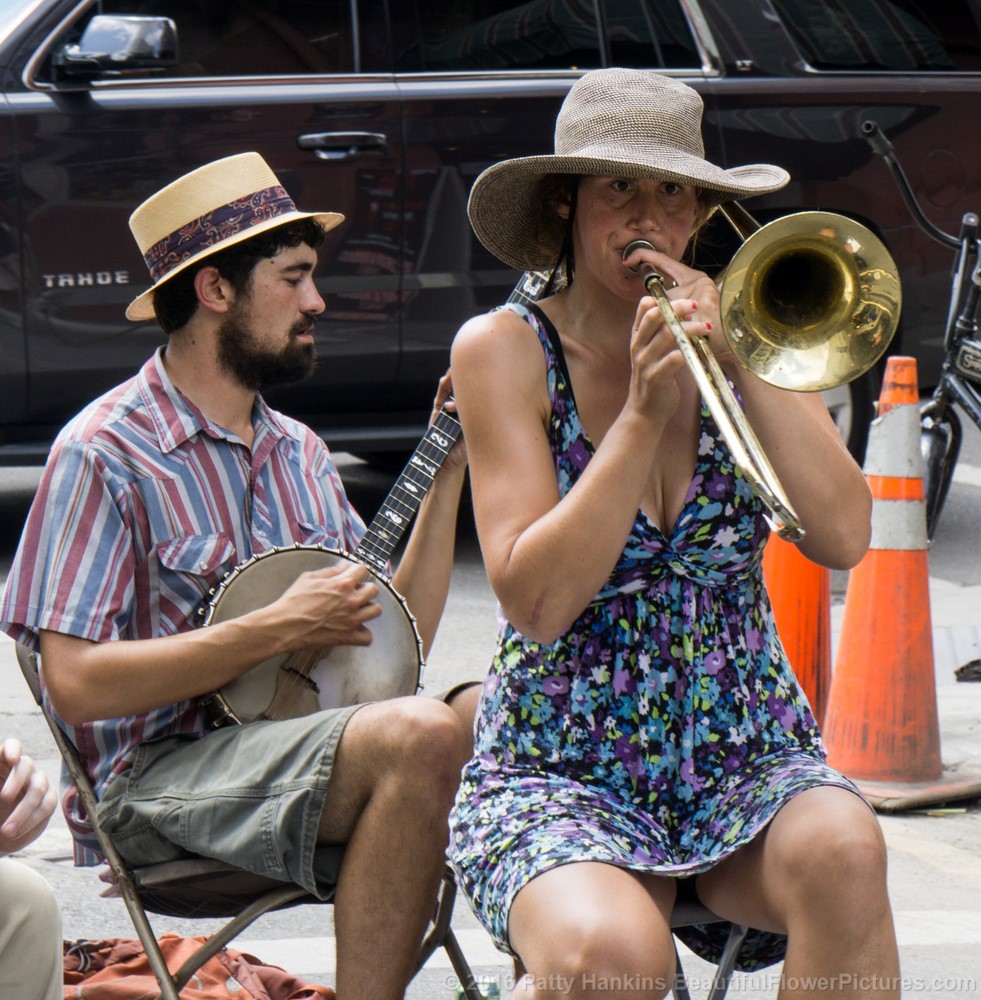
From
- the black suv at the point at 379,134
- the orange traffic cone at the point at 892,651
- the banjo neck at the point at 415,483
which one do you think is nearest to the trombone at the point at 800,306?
the banjo neck at the point at 415,483

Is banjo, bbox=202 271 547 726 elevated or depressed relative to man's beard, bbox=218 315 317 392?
depressed

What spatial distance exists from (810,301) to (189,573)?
1.00 meters

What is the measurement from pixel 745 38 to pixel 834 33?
1.24 ft

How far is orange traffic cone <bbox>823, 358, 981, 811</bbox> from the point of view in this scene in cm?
439

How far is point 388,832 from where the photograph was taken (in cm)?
266

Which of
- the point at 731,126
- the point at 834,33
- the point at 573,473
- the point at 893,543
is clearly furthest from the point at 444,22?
the point at 573,473

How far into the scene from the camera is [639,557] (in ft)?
8.40

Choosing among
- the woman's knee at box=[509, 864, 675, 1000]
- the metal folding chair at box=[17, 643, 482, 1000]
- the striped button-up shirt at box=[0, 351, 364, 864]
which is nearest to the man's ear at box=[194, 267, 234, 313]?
the striped button-up shirt at box=[0, 351, 364, 864]

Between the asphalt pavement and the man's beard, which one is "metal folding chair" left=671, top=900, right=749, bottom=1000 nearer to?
the asphalt pavement

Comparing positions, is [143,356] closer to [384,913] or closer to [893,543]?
[893,543]

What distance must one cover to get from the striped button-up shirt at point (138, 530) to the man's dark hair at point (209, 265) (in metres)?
0.10

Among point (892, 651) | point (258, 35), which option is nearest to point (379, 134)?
point (258, 35)

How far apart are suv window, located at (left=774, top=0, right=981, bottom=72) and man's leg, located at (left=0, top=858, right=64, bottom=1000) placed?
15.8 feet

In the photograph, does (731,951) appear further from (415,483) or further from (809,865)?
(415,483)
